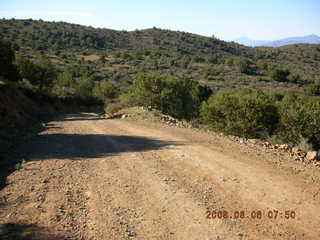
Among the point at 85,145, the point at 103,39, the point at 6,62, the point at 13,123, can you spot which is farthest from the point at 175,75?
the point at 85,145

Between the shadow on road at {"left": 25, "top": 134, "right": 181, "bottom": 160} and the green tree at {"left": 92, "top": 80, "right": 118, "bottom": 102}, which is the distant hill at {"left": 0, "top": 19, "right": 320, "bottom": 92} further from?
A: the shadow on road at {"left": 25, "top": 134, "right": 181, "bottom": 160}

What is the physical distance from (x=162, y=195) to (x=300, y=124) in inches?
476

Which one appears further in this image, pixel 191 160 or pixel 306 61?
pixel 306 61

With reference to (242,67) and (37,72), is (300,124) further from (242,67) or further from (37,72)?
(242,67)

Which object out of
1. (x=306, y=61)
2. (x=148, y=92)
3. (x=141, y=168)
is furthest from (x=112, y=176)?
(x=306, y=61)

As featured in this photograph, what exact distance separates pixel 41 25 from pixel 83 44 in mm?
17752

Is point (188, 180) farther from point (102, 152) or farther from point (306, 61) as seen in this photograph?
point (306, 61)

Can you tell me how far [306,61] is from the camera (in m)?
73.8

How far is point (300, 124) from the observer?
14.4 m

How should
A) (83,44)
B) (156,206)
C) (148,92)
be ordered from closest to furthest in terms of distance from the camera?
(156,206), (148,92), (83,44)

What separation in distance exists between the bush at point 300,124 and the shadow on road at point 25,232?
41.7 feet

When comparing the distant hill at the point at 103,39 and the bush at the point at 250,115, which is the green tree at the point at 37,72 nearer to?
the bush at the point at 250,115

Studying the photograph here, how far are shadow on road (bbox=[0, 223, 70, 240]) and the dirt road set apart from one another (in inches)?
0.5

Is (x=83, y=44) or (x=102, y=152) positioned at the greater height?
(x=83, y=44)
